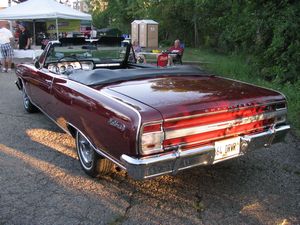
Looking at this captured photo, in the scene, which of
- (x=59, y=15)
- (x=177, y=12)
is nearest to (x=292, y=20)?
(x=59, y=15)

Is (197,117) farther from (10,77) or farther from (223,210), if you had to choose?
(10,77)

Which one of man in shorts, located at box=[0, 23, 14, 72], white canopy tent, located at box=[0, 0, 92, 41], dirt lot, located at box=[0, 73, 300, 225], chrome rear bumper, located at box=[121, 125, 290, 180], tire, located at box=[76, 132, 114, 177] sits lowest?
dirt lot, located at box=[0, 73, 300, 225]

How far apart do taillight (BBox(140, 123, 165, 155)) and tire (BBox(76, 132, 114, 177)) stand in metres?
0.85

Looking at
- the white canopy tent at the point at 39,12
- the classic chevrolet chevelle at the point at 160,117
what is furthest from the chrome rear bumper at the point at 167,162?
the white canopy tent at the point at 39,12

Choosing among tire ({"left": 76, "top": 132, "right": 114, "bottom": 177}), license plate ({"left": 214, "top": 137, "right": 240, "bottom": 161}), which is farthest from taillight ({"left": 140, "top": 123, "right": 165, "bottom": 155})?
tire ({"left": 76, "top": 132, "right": 114, "bottom": 177})

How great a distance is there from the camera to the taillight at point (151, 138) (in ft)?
9.62

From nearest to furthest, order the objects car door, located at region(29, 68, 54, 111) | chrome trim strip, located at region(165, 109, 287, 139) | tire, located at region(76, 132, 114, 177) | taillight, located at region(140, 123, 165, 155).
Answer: taillight, located at region(140, 123, 165, 155)
chrome trim strip, located at region(165, 109, 287, 139)
tire, located at region(76, 132, 114, 177)
car door, located at region(29, 68, 54, 111)

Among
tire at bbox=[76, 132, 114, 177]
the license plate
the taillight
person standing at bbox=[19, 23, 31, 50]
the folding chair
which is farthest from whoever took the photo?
person standing at bbox=[19, 23, 31, 50]

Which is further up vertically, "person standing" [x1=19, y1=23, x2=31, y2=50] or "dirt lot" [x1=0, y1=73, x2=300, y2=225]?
"person standing" [x1=19, y1=23, x2=31, y2=50]

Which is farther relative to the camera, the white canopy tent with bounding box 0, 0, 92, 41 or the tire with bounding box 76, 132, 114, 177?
the white canopy tent with bounding box 0, 0, 92, 41

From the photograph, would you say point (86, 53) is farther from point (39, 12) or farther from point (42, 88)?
point (39, 12)

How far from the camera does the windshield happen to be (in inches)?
210

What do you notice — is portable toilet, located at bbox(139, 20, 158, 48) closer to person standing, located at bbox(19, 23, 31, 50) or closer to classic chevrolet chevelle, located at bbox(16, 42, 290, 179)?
person standing, located at bbox(19, 23, 31, 50)

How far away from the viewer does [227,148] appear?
3.33 meters
